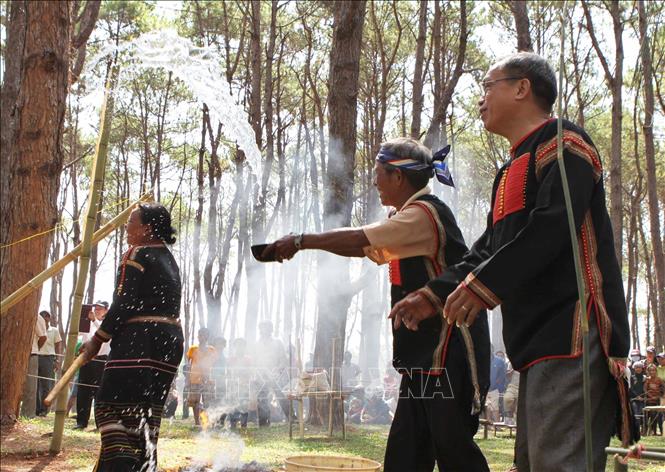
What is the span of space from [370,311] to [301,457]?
25694 millimetres

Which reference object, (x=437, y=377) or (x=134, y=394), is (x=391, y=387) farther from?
Result: (x=437, y=377)

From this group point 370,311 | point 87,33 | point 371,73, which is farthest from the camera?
point 370,311

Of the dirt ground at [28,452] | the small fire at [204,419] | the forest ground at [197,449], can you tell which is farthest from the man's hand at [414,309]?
the small fire at [204,419]

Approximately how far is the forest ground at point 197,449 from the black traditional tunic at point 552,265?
14.3 ft

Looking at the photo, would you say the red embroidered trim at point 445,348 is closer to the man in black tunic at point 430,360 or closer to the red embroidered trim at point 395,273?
the man in black tunic at point 430,360

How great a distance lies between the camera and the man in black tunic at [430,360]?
A: 10.8 ft

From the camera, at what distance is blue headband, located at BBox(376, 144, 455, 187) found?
3.66 meters

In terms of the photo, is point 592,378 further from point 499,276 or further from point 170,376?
point 170,376

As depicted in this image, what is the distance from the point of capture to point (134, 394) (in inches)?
188

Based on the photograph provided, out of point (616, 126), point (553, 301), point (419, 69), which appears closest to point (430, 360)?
point (553, 301)

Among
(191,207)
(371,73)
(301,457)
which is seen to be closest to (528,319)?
(301,457)

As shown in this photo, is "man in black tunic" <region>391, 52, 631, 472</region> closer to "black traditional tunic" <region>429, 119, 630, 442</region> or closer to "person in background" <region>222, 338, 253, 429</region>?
"black traditional tunic" <region>429, 119, 630, 442</region>

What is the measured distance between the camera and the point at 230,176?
2742cm

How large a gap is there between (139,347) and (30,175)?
3.95 metres
